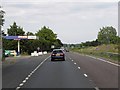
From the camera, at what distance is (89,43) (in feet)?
655

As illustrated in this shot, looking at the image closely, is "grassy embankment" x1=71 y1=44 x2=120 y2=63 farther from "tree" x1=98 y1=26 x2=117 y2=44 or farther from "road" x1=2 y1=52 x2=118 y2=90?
Answer: "tree" x1=98 y1=26 x2=117 y2=44

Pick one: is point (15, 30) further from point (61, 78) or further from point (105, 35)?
point (61, 78)

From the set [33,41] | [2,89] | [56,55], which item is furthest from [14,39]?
[2,89]

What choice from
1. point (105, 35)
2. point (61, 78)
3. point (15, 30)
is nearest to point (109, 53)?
point (61, 78)

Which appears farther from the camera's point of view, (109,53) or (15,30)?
(15,30)

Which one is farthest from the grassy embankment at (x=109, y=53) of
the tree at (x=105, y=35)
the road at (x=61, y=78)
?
the tree at (x=105, y=35)

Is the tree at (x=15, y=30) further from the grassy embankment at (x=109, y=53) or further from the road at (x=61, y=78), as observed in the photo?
the road at (x=61, y=78)

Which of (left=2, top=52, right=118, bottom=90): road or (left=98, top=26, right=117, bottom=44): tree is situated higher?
(left=98, top=26, right=117, bottom=44): tree

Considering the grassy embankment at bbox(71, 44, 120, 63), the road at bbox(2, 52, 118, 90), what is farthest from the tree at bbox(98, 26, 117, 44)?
the road at bbox(2, 52, 118, 90)

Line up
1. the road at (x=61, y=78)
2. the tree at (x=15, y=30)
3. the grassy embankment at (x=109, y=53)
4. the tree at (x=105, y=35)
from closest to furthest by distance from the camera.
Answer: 1. the road at (x=61, y=78)
2. the grassy embankment at (x=109, y=53)
3. the tree at (x=15, y=30)
4. the tree at (x=105, y=35)

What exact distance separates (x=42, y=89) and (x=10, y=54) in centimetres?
6313

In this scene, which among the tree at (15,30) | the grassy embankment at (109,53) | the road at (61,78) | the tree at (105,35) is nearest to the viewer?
the road at (61,78)

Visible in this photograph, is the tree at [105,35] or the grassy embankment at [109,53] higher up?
the tree at [105,35]

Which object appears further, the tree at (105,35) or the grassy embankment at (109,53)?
the tree at (105,35)
